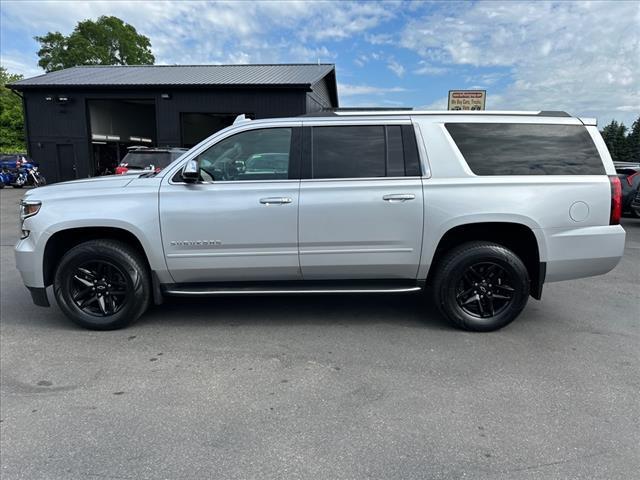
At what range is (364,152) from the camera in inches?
168

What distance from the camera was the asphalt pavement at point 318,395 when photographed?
8.26 ft

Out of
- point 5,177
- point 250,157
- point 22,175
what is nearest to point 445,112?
point 250,157

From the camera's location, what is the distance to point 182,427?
2.83 metres

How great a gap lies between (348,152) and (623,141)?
63678 millimetres

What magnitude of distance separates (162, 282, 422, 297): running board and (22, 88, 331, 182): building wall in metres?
15.2

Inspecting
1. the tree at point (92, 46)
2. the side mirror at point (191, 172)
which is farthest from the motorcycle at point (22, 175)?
the tree at point (92, 46)

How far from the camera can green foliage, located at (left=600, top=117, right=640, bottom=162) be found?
52.1 m

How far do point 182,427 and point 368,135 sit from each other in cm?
288

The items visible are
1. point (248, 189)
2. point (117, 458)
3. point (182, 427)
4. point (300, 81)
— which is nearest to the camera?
point (117, 458)

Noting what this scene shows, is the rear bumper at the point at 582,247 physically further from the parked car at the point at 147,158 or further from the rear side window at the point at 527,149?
the parked car at the point at 147,158

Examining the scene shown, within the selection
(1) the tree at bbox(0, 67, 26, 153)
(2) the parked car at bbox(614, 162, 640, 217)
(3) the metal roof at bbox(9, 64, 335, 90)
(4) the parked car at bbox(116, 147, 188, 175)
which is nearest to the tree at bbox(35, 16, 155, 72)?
(1) the tree at bbox(0, 67, 26, 153)

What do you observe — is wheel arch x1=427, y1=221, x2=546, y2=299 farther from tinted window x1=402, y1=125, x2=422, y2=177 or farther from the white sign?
the white sign

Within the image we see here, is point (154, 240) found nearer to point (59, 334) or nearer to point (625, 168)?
point (59, 334)

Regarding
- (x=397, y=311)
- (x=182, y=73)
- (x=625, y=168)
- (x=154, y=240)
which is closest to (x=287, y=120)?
(x=154, y=240)
